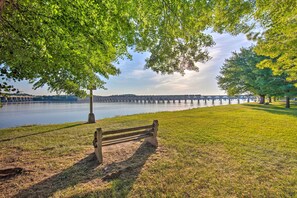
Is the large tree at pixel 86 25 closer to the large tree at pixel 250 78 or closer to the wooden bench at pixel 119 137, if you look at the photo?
the wooden bench at pixel 119 137

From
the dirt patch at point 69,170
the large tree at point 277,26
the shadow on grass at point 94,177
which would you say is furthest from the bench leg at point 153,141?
the large tree at point 277,26

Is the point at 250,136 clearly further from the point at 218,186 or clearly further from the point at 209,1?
the point at 209,1

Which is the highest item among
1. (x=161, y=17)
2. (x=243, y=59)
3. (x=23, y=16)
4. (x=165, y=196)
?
(x=243, y=59)

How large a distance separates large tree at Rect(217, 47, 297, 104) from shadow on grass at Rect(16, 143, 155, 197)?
83.7 feet

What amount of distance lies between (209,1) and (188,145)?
5.22 metres

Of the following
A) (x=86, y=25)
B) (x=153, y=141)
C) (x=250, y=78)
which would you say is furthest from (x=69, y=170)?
(x=250, y=78)

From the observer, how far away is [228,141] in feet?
23.0

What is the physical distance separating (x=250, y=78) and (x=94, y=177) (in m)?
31.2

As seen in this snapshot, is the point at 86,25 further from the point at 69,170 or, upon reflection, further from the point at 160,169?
the point at 160,169

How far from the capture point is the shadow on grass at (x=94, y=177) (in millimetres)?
3527

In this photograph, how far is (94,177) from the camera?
13.7ft

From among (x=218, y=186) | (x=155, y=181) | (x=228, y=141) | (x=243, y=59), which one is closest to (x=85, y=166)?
(x=155, y=181)

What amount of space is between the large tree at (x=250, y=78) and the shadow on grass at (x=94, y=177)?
25509 mm

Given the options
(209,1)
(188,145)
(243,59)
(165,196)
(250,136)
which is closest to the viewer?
(165,196)
